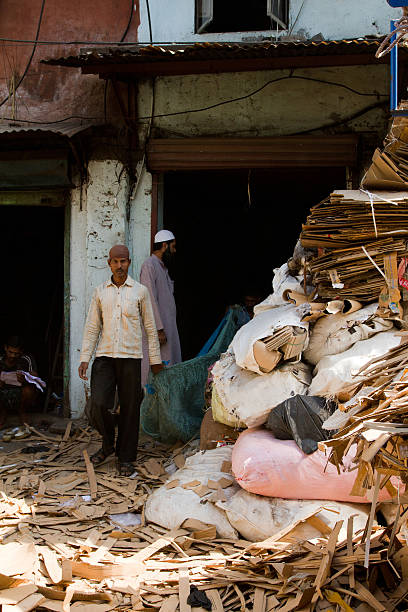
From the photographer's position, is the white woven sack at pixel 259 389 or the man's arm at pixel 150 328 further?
the man's arm at pixel 150 328

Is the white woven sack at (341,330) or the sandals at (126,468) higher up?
the white woven sack at (341,330)

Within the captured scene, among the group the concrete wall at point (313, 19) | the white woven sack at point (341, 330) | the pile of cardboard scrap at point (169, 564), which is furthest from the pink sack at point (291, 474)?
the concrete wall at point (313, 19)

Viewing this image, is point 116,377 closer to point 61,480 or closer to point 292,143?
point 61,480

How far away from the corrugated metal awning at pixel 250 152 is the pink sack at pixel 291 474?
4.10 meters

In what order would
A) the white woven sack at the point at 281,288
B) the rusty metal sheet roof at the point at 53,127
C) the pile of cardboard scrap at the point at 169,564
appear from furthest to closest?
the rusty metal sheet roof at the point at 53,127, the white woven sack at the point at 281,288, the pile of cardboard scrap at the point at 169,564

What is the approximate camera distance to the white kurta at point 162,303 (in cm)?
741

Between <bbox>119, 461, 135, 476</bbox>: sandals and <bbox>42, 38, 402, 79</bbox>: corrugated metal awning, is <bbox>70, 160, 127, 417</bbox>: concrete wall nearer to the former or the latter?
<bbox>42, 38, 402, 79</bbox>: corrugated metal awning

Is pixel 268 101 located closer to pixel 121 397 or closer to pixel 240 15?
pixel 240 15

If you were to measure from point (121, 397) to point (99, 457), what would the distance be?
0.63 meters

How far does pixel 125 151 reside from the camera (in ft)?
26.5

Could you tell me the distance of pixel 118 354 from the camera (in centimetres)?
625

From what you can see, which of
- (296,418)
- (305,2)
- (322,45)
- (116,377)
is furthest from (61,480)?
(305,2)

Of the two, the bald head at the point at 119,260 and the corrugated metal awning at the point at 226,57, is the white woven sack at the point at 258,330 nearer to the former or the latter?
the bald head at the point at 119,260

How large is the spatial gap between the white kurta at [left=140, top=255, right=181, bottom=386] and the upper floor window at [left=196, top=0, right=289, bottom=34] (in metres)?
2.87
